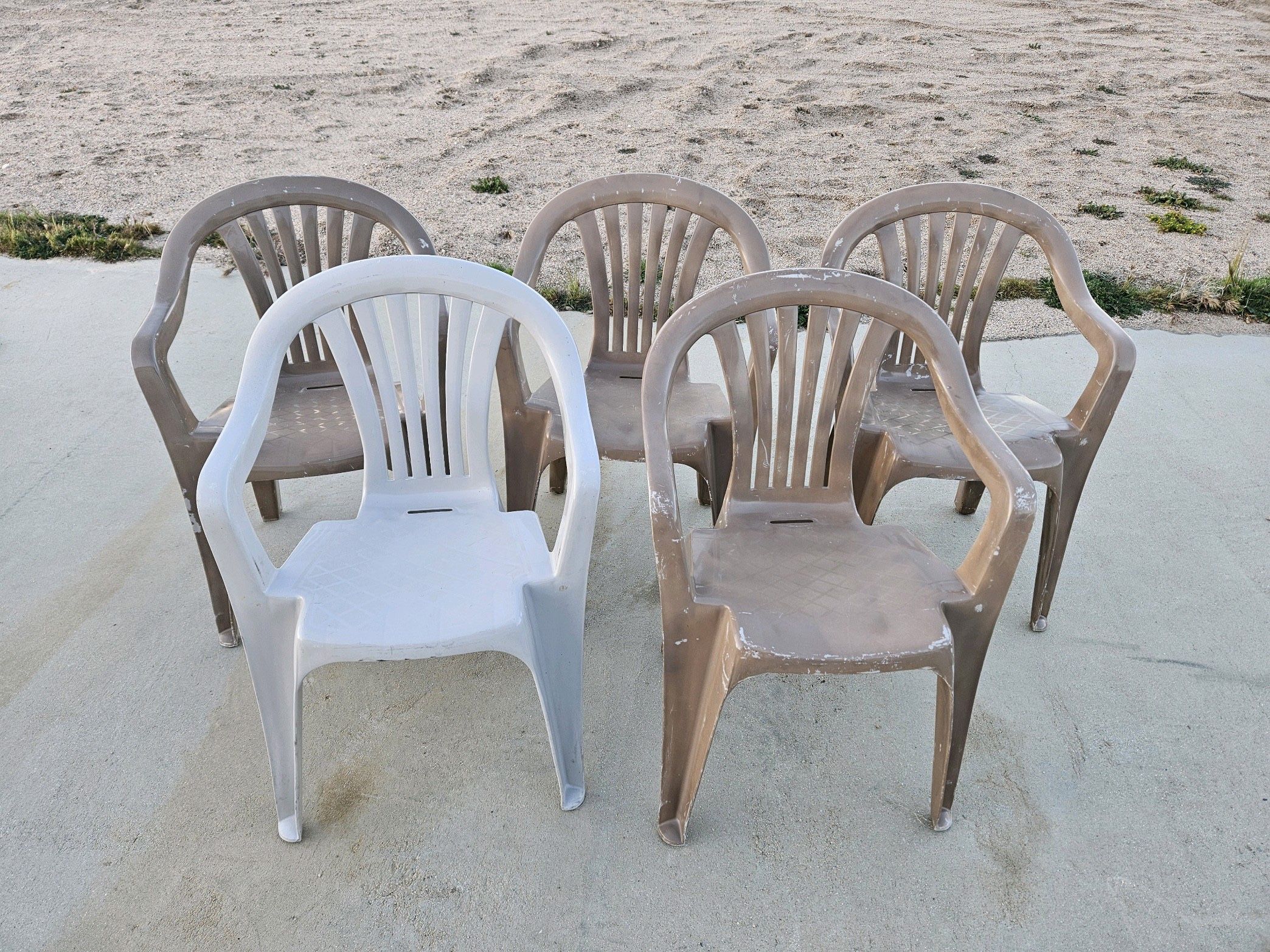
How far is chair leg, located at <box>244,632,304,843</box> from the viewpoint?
73.0 inches

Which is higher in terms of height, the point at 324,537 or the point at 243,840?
the point at 324,537

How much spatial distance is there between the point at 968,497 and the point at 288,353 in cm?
222

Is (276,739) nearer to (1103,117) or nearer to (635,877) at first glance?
(635,877)

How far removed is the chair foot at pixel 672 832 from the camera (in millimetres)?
1988

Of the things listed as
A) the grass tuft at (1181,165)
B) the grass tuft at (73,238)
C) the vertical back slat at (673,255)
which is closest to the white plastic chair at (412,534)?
the vertical back slat at (673,255)

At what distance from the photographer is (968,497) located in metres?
3.06

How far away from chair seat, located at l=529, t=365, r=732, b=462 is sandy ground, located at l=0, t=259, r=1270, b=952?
46cm

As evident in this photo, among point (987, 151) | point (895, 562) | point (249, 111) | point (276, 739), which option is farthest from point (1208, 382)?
point (249, 111)

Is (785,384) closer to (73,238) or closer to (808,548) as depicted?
(808,548)

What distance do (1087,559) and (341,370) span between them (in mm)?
2269

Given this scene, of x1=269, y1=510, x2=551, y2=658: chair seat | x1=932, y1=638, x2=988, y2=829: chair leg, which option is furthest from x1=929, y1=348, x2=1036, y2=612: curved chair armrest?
x1=269, y1=510, x2=551, y2=658: chair seat

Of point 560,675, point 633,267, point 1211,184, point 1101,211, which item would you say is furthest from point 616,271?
point 1211,184

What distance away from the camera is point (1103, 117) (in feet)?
24.1

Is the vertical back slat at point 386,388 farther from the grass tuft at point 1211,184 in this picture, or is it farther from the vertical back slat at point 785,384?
the grass tuft at point 1211,184
